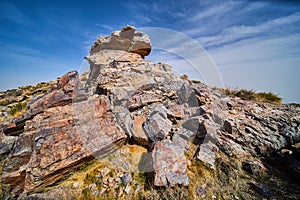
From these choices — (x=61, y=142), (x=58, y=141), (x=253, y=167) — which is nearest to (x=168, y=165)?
(x=253, y=167)

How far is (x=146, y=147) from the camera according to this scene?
5215 mm

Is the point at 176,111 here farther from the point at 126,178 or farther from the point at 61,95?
the point at 61,95

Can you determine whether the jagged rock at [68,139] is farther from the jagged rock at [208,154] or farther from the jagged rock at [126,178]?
the jagged rock at [208,154]

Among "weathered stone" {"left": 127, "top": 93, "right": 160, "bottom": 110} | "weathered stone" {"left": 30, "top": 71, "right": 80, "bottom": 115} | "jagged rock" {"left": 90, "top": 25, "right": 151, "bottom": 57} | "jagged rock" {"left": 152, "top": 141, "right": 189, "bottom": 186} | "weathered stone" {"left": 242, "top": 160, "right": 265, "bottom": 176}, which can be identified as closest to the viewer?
"jagged rock" {"left": 152, "top": 141, "right": 189, "bottom": 186}

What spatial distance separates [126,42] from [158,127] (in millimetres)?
9038

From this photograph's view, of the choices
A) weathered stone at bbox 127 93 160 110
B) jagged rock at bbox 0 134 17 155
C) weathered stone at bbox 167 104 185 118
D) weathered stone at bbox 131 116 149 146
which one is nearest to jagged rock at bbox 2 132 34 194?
jagged rock at bbox 0 134 17 155

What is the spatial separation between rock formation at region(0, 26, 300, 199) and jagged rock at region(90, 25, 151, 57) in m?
5.91

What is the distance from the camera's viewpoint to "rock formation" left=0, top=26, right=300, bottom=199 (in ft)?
12.3

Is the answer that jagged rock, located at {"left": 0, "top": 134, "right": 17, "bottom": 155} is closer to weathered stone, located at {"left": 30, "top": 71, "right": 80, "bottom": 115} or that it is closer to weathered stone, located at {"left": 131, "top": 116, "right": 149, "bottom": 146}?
weathered stone, located at {"left": 30, "top": 71, "right": 80, "bottom": 115}

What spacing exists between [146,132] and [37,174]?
3686 millimetres

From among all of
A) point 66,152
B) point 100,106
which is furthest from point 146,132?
point 66,152

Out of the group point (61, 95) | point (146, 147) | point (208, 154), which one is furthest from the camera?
point (61, 95)

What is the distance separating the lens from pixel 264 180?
3.96 metres

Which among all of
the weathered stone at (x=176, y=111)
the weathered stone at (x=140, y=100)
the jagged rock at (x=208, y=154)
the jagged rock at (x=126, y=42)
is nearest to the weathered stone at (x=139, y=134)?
the weathered stone at (x=140, y=100)
